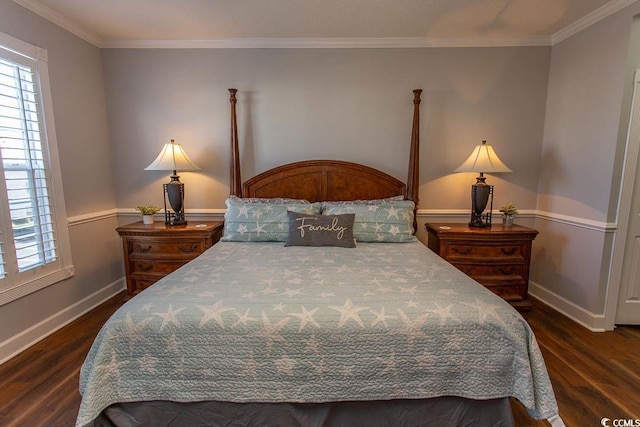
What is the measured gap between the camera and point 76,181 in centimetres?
278

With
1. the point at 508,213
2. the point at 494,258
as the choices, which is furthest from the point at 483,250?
the point at 508,213

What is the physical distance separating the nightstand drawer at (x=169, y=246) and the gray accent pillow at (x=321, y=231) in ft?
3.07

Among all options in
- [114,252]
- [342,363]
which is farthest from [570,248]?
[114,252]

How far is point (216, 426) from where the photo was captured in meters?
1.40

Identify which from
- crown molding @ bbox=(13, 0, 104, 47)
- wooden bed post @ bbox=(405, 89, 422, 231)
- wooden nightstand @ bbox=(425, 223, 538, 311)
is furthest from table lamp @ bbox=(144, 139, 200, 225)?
wooden nightstand @ bbox=(425, 223, 538, 311)

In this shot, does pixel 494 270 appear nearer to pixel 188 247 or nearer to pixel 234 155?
pixel 234 155

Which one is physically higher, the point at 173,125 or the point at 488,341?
the point at 173,125

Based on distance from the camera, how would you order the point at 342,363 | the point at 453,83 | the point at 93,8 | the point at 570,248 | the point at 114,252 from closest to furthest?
the point at 342,363 → the point at 93,8 → the point at 570,248 → the point at 453,83 → the point at 114,252

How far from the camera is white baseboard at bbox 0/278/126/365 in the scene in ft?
7.07

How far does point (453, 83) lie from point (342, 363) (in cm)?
291

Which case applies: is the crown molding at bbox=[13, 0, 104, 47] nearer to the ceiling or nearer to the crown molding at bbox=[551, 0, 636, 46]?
the ceiling

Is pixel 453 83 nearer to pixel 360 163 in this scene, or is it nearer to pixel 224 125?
pixel 360 163

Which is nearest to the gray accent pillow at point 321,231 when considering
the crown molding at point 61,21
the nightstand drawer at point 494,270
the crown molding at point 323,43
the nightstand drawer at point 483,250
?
the nightstand drawer at point 483,250

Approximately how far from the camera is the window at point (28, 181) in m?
2.12
